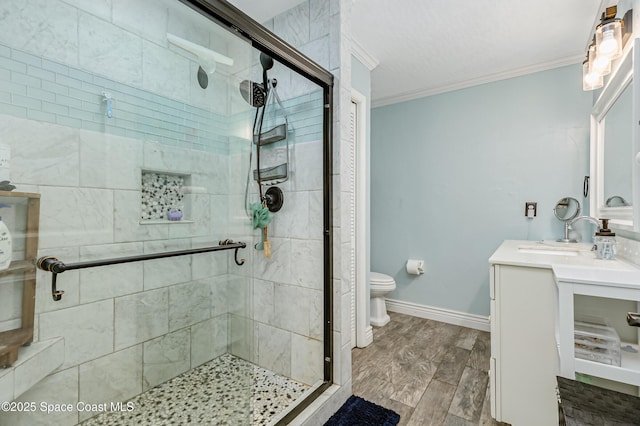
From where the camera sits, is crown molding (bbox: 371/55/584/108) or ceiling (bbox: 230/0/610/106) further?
crown molding (bbox: 371/55/584/108)

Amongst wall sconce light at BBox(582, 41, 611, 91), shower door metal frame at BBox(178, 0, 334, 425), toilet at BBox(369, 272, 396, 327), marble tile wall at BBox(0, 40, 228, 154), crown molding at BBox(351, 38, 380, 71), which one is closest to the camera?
marble tile wall at BBox(0, 40, 228, 154)

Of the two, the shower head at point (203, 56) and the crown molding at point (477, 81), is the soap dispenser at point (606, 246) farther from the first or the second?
the shower head at point (203, 56)

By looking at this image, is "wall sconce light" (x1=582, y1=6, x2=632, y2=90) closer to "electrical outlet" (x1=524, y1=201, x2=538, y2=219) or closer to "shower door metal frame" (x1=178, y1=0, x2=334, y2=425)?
"electrical outlet" (x1=524, y1=201, x2=538, y2=219)

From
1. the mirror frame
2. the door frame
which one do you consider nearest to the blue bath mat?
the door frame

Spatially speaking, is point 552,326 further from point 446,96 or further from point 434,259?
point 446,96

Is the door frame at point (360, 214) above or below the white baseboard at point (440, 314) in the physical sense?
above

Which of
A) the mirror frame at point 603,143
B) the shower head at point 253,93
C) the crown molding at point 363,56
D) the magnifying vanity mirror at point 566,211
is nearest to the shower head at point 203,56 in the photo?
the shower head at point 253,93

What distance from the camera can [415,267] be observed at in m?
3.08

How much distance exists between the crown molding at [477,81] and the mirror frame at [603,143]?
1.76 feet

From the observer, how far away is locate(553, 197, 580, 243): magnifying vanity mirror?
→ 93.7 inches

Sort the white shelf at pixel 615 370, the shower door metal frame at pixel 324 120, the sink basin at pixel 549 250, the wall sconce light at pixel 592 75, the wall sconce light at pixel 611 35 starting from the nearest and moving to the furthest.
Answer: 1. the white shelf at pixel 615 370
2. the shower door metal frame at pixel 324 120
3. the wall sconce light at pixel 611 35
4. the wall sconce light at pixel 592 75
5. the sink basin at pixel 549 250

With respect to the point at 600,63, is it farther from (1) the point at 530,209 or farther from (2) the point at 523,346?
(2) the point at 523,346

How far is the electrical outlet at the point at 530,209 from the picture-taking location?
2.56 m

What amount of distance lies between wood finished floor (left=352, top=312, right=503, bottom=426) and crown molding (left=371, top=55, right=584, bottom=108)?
93.1 inches
